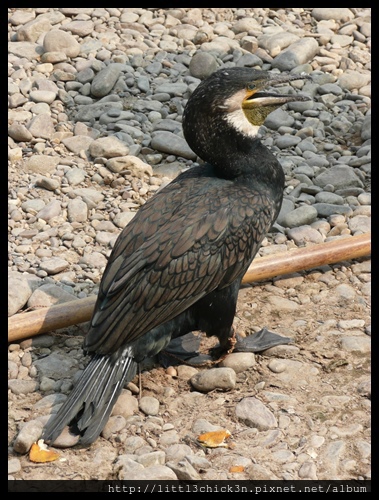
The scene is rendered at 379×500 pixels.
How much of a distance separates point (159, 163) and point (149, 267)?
2.50 metres

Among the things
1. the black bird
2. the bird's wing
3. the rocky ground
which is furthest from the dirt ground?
the bird's wing

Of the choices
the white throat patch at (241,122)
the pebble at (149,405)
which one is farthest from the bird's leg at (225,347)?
the white throat patch at (241,122)

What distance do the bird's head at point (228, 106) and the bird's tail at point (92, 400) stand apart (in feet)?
4.56

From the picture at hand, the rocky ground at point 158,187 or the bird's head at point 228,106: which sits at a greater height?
the bird's head at point 228,106

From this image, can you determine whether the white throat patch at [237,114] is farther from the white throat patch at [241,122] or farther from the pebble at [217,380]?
the pebble at [217,380]

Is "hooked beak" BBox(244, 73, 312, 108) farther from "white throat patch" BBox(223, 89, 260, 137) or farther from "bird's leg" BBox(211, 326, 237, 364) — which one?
"bird's leg" BBox(211, 326, 237, 364)

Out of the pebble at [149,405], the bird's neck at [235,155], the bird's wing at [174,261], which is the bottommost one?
the pebble at [149,405]

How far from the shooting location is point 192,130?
16.8 ft

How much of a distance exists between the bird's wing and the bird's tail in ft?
0.34

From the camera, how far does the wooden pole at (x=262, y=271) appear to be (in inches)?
214

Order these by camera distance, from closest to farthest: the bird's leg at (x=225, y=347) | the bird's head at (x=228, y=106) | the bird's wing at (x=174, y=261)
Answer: the bird's wing at (x=174, y=261), the bird's head at (x=228, y=106), the bird's leg at (x=225, y=347)
